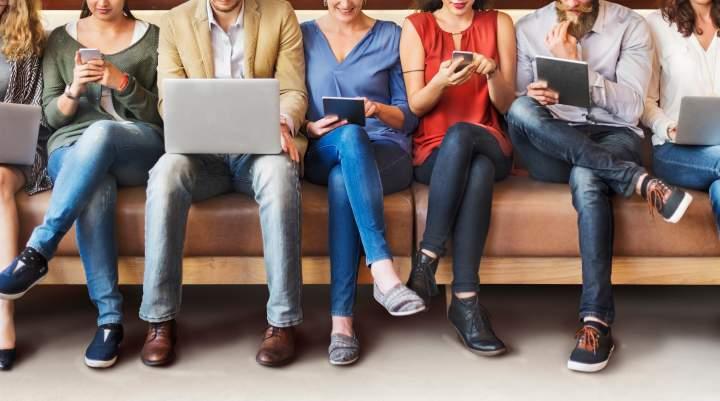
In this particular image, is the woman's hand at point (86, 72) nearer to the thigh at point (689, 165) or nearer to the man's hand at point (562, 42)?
the man's hand at point (562, 42)

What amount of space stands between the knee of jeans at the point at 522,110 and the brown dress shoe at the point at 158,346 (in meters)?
1.12

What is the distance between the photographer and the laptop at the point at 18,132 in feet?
6.59

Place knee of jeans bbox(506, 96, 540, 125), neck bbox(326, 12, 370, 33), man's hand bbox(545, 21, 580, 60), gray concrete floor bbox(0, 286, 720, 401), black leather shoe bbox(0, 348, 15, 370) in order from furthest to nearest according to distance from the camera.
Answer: neck bbox(326, 12, 370, 33) < man's hand bbox(545, 21, 580, 60) < knee of jeans bbox(506, 96, 540, 125) < black leather shoe bbox(0, 348, 15, 370) < gray concrete floor bbox(0, 286, 720, 401)

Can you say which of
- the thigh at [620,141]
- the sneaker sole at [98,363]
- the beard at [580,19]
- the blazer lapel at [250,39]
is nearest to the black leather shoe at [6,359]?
the sneaker sole at [98,363]

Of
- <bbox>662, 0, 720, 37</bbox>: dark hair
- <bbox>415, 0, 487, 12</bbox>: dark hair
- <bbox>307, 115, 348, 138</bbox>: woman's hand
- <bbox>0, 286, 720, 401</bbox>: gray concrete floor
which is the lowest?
<bbox>0, 286, 720, 401</bbox>: gray concrete floor

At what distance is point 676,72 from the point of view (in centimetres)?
240

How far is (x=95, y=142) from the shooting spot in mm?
1994

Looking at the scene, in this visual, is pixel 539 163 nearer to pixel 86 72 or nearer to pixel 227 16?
pixel 227 16

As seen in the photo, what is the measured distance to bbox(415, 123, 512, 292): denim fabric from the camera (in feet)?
6.64

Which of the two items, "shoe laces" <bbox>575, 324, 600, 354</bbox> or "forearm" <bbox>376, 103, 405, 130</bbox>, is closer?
"shoe laces" <bbox>575, 324, 600, 354</bbox>

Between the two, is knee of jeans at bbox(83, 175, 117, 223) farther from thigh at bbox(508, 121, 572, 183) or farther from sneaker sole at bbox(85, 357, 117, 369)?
thigh at bbox(508, 121, 572, 183)

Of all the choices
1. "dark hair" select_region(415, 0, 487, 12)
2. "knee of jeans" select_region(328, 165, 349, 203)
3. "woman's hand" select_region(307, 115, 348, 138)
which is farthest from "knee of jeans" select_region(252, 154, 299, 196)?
"dark hair" select_region(415, 0, 487, 12)

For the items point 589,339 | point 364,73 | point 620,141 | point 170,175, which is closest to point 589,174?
point 620,141

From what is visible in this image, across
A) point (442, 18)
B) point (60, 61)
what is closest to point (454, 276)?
point (442, 18)
